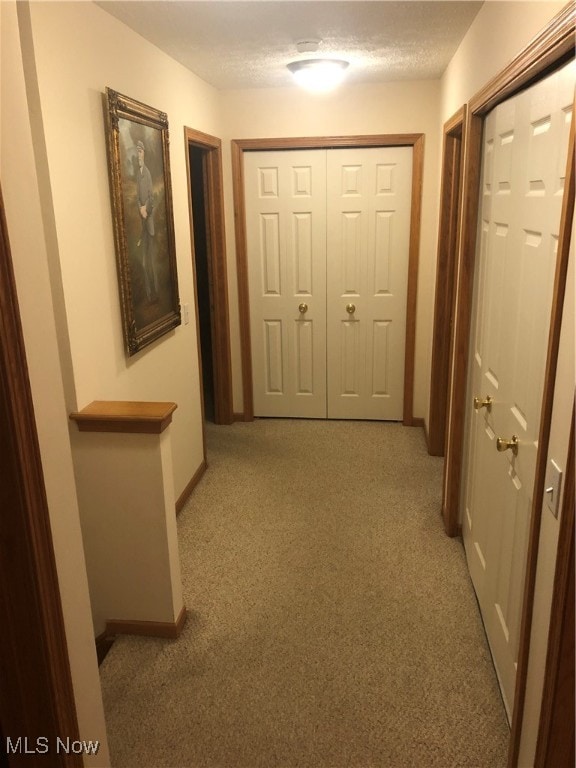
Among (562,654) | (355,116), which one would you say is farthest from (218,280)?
(562,654)

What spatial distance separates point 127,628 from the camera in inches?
93.4

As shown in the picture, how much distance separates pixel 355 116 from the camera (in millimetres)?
3926

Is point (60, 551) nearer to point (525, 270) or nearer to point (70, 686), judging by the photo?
point (70, 686)

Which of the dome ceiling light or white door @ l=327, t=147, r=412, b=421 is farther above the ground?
the dome ceiling light

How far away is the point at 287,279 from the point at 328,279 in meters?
0.30

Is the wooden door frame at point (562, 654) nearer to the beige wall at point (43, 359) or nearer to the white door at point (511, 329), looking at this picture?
the white door at point (511, 329)

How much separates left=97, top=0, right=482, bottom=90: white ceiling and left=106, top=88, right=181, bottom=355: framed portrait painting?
13.1 inches

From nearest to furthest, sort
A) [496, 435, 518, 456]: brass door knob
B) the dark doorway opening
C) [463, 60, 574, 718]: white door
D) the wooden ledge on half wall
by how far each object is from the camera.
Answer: [463, 60, 574, 718]: white door, [496, 435, 518, 456]: brass door knob, the wooden ledge on half wall, the dark doorway opening

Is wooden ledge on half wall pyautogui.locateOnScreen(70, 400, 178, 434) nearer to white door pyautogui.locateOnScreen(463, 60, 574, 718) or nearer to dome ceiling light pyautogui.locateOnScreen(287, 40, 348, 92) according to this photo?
white door pyautogui.locateOnScreen(463, 60, 574, 718)

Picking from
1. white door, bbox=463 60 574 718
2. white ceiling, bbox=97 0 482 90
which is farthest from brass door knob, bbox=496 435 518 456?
white ceiling, bbox=97 0 482 90

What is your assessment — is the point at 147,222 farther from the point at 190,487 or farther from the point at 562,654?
the point at 562,654

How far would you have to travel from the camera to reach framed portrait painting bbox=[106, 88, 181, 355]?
2.39 metres

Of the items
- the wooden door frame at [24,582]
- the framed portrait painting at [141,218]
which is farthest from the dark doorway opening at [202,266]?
the wooden door frame at [24,582]

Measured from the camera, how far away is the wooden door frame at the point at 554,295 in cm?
130
